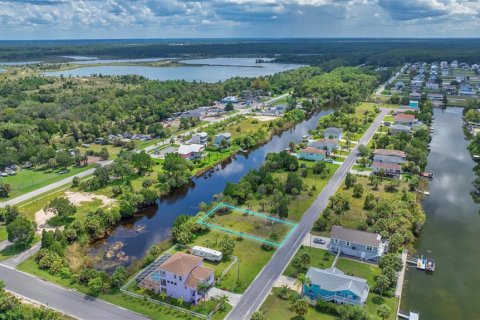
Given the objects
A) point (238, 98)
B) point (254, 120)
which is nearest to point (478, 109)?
point (254, 120)

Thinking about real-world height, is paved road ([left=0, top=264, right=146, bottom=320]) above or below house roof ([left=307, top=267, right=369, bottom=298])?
below

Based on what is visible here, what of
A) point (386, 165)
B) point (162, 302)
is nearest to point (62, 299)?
point (162, 302)

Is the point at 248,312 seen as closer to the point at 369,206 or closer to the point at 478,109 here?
the point at 369,206

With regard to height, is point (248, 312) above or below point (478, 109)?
below

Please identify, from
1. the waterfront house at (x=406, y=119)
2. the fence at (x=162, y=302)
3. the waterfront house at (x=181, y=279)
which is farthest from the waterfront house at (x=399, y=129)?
the waterfront house at (x=181, y=279)

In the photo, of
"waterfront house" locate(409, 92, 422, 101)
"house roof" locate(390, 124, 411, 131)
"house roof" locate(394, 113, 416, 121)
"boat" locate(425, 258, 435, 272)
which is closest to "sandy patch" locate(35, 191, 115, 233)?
"boat" locate(425, 258, 435, 272)

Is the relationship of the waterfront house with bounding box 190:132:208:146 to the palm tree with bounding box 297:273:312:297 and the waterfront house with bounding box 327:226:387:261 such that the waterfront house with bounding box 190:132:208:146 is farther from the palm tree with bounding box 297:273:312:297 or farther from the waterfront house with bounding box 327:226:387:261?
the palm tree with bounding box 297:273:312:297
